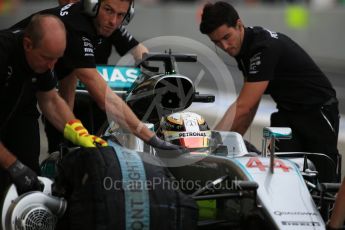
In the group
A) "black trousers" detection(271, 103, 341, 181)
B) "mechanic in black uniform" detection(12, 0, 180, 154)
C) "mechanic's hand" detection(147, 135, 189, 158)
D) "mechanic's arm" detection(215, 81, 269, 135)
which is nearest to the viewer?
"mechanic's hand" detection(147, 135, 189, 158)

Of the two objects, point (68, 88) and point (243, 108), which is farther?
point (243, 108)

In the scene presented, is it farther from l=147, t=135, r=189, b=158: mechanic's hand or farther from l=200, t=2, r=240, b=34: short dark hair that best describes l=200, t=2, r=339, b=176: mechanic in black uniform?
l=147, t=135, r=189, b=158: mechanic's hand

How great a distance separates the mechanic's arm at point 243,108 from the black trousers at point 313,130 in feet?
1.33

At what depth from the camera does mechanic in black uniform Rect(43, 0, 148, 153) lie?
320 inches

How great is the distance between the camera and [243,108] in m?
7.54

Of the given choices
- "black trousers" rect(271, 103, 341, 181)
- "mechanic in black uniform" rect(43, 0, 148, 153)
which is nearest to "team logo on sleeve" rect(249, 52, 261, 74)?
"black trousers" rect(271, 103, 341, 181)

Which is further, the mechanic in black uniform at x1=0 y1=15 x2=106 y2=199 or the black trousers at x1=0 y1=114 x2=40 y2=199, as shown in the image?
the black trousers at x1=0 y1=114 x2=40 y2=199

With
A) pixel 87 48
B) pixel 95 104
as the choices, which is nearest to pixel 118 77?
pixel 95 104

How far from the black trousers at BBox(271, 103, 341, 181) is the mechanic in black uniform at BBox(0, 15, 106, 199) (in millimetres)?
2128

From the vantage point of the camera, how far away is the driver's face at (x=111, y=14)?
678 centimetres

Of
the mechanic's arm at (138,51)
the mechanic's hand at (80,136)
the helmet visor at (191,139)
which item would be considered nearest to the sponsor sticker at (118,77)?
the mechanic's arm at (138,51)

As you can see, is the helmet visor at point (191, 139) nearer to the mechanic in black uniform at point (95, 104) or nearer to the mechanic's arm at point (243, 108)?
the mechanic's arm at point (243, 108)

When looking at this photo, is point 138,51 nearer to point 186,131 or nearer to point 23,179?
point 186,131

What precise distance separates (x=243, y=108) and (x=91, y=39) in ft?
4.49
